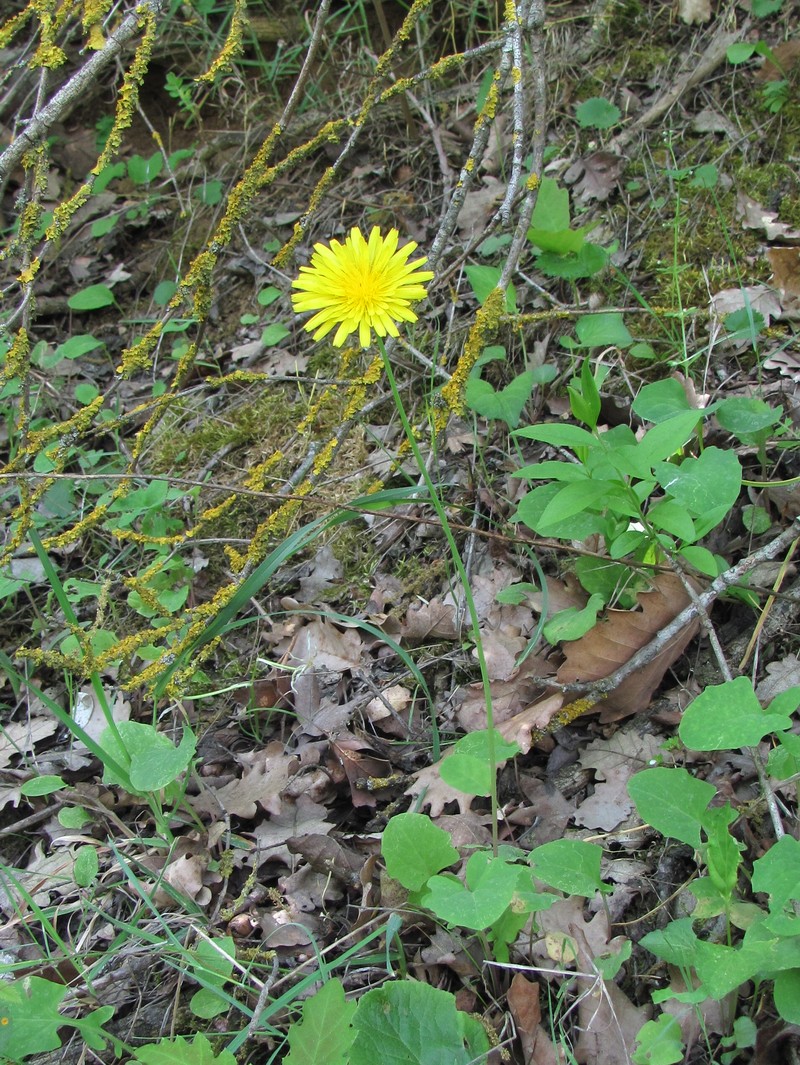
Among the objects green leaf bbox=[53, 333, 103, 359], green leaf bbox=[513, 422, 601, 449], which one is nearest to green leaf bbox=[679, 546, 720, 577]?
green leaf bbox=[513, 422, 601, 449]

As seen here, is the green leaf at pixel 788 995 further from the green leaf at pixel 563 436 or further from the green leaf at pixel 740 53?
the green leaf at pixel 740 53

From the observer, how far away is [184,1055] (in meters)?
1.34

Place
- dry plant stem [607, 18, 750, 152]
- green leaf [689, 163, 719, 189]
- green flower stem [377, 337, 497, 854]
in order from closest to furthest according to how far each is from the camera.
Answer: green flower stem [377, 337, 497, 854], green leaf [689, 163, 719, 189], dry plant stem [607, 18, 750, 152]

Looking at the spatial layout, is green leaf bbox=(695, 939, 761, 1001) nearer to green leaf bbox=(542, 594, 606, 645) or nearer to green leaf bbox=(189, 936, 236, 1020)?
green leaf bbox=(542, 594, 606, 645)

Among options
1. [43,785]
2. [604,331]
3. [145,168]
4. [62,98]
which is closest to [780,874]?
[604,331]

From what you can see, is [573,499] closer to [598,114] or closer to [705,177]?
[705,177]

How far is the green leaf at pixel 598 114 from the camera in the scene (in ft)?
9.46

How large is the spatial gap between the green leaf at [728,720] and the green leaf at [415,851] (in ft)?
1.52

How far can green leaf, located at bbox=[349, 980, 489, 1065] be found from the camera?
51.2 inches

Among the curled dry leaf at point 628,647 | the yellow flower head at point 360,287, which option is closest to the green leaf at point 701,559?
the curled dry leaf at point 628,647

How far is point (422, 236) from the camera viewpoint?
3029 millimetres

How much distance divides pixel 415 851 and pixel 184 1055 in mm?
491

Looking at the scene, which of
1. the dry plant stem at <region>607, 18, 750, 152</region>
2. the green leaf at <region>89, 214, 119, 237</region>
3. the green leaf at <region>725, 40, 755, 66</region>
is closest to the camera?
the green leaf at <region>725, 40, 755, 66</region>

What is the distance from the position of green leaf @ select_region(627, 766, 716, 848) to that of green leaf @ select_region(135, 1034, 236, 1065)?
796 mm
